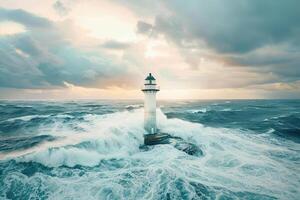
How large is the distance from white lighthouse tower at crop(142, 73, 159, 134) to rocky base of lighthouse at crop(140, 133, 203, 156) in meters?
0.87

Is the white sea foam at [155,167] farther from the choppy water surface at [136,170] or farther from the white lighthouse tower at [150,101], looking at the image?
the white lighthouse tower at [150,101]

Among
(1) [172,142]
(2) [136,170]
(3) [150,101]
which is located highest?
(3) [150,101]

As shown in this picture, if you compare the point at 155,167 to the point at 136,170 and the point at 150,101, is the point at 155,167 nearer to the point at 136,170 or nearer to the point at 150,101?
the point at 136,170

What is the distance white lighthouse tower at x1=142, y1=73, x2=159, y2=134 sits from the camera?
1777cm

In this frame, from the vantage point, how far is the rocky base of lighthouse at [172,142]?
14695 millimetres

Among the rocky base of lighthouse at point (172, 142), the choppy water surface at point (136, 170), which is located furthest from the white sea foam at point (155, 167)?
the rocky base of lighthouse at point (172, 142)

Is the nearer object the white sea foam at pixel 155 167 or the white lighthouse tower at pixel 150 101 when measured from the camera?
the white sea foam at pixel 155 167

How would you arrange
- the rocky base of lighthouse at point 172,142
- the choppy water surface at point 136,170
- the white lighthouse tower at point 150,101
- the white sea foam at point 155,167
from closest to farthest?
1. the choppy water surface at point 136,170
2. the white sea foam at point 155,167
3. the rocky base of lighthouse at point 172,142
4. the white lighthouse tower at point 150,101

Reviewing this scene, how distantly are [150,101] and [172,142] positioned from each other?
367 centimetres

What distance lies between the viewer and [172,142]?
1617cm

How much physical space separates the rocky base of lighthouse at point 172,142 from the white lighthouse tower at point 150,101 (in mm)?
874

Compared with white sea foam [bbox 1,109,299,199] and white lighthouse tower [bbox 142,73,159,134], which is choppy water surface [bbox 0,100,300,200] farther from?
white lighthouse tower [bbox 142,73,159,134]

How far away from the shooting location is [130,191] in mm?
9164

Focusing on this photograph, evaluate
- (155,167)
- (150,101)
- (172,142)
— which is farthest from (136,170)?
(150,101)
